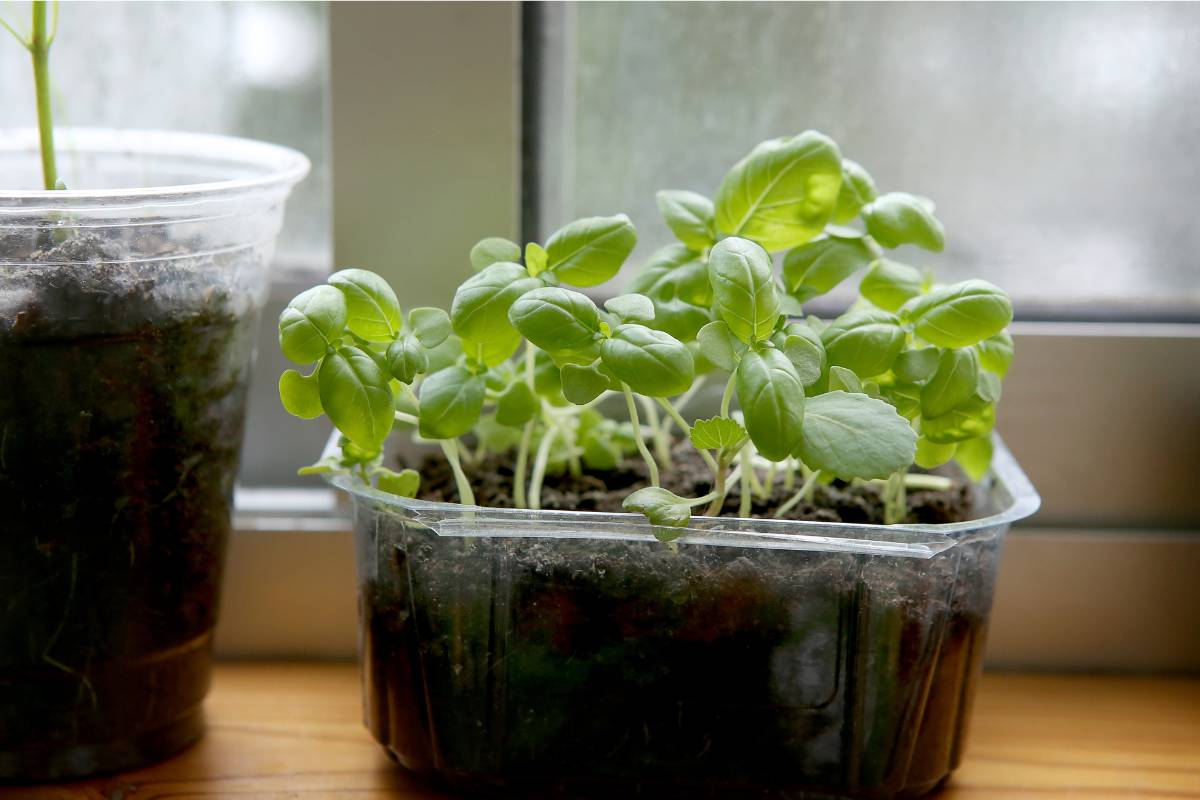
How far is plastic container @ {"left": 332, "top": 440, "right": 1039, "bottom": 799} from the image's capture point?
0.64m

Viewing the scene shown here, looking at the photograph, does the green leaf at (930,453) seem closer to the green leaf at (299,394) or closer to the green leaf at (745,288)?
the green leaf at (745,288)

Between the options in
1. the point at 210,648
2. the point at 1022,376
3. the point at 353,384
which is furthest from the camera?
the point at 1022,376

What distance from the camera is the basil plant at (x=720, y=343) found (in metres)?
0.60

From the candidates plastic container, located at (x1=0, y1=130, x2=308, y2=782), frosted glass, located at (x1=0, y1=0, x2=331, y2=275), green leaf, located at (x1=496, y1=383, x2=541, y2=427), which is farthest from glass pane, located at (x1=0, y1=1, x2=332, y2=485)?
green leaf, located at (x1=496, y1=383, x2=541, y2=427)

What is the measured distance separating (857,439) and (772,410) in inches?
1.9

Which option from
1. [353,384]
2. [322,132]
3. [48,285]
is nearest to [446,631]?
[353,384]

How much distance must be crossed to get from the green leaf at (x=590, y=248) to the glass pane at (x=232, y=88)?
0.29 meters

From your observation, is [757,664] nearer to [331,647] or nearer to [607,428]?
[607,428]

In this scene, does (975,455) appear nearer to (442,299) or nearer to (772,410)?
(772,410)

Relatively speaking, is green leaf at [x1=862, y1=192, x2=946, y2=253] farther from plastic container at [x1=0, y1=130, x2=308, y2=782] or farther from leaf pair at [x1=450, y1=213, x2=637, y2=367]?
plastic container at [x1=0, y1=130, x2=308, y2=782]

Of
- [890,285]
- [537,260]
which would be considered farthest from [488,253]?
[890,285]

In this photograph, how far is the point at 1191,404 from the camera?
89 cm

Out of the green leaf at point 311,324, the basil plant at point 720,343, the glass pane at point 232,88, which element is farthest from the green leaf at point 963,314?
the glass pane at point 232,88

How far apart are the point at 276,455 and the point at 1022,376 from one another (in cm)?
58
